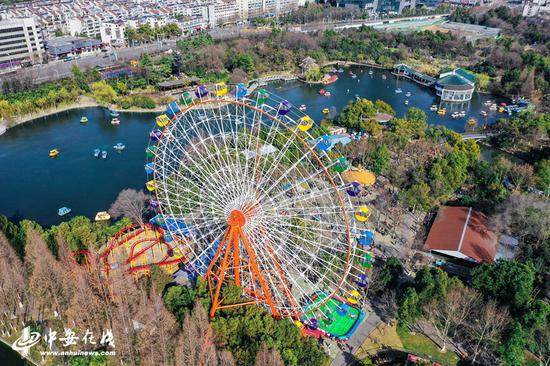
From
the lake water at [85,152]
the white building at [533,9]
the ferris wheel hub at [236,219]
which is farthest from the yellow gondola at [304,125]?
the white building at [533,9]

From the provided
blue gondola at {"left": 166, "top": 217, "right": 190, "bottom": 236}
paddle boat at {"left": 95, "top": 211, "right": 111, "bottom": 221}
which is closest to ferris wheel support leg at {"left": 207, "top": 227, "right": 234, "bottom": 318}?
blue gondola at {"left": 166, "top": 217, "right": 190, "bottom": 236}

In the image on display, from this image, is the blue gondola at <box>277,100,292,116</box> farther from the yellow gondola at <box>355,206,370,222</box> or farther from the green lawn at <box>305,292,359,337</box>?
the green lawn at <box>305,292,359,337</box>

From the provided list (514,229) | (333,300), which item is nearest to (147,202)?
(333,300)

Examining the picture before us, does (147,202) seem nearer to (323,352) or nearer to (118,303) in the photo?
(118,303)

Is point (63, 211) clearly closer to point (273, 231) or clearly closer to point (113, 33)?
point (273, 231)

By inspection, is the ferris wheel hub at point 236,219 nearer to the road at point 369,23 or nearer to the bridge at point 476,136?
the bridge at point 476,136

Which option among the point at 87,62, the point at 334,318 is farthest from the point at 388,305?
the point at 87,62
